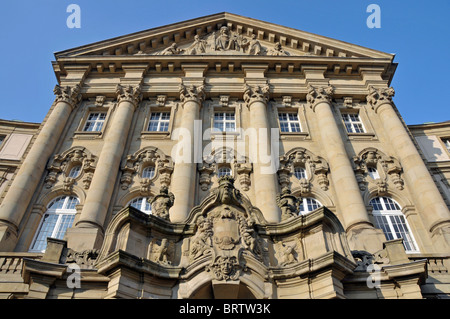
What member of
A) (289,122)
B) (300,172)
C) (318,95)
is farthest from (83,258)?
(318,95)

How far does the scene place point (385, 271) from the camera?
1056 cm

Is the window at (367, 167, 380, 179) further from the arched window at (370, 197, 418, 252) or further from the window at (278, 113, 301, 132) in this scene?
the window at (278, 113, 301, 132)

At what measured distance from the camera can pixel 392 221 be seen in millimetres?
17922

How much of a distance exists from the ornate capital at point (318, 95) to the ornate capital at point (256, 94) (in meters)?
2.85

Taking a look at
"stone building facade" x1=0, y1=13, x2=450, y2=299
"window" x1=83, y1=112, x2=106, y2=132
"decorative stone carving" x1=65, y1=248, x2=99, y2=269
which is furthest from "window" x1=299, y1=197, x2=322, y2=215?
"window" x1=83, y1=112, x2=106, y2=132

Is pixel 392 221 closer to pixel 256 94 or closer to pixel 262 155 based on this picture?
pixel 262 155

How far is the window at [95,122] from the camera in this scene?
22.3m

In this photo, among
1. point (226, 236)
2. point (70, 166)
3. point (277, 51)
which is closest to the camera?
point (226, 236)

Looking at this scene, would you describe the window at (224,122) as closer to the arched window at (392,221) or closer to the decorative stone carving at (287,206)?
the arched window at (392,221)

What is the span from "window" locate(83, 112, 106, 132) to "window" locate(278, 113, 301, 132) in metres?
11.8

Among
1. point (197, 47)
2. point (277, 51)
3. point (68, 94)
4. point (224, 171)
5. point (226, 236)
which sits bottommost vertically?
point (226, 236)

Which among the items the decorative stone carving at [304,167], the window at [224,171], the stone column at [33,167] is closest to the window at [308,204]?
the decorative stone carving at [304,167]

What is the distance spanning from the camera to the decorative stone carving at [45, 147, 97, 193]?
61.7 ft

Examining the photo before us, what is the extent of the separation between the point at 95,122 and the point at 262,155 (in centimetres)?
1136
